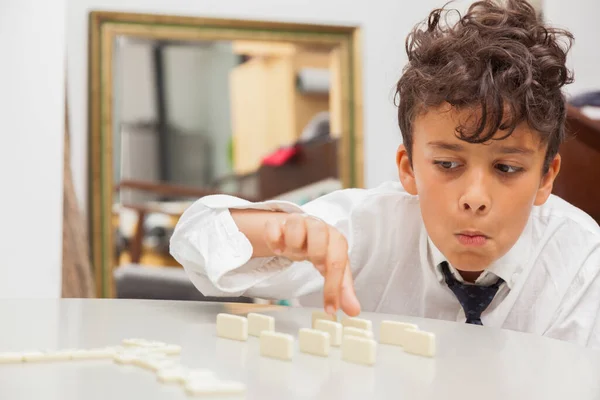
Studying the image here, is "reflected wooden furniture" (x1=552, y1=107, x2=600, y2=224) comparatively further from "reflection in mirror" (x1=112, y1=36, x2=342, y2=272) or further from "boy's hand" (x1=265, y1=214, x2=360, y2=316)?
"reflection in mirror" (x1=112, y1=36, x2=342, y2=272)

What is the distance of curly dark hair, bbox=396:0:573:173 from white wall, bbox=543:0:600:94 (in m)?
1.79

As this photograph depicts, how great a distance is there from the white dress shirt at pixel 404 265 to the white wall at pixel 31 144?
0.55 m

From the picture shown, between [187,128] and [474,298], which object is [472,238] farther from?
[187,128]

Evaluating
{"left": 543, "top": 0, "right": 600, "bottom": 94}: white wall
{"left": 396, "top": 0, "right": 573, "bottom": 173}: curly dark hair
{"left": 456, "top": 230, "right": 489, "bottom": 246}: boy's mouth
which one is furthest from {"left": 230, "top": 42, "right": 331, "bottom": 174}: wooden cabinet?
{"left": 456, "top": 230, "right": 489, "bottom": 246}: boy's mouth

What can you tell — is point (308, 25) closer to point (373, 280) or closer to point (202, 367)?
point (373, 280)

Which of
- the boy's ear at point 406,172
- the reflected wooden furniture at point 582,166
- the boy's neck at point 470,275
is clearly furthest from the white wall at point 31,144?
the reflected wooden furniture at point 582,166

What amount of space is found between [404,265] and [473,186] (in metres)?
0.34

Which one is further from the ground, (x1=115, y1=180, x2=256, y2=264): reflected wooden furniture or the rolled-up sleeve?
the rolled-up sleeve

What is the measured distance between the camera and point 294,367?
56 cm

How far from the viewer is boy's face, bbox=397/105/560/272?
0.97 m

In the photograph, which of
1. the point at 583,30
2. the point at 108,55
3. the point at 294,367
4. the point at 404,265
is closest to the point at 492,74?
the point at 404,265

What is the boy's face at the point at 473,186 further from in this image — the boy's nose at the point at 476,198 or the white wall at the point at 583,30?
the white wall at the point at 583,30

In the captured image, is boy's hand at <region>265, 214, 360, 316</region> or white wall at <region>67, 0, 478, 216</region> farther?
white wall at <region>67, 0, 478, 216</region>

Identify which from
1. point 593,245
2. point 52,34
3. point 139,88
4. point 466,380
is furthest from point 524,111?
point 139,88
